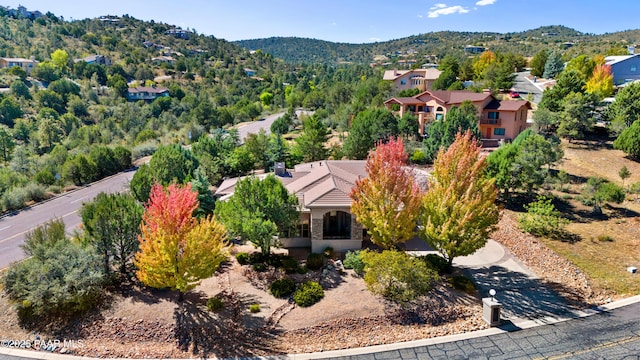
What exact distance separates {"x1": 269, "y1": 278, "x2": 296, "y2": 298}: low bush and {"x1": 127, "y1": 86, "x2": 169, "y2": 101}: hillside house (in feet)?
353

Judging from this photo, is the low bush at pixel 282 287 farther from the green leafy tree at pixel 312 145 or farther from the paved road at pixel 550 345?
the green leafy tree at pixel 312 145

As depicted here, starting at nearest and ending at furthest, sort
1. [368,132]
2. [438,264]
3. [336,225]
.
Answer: [438,264]
[336,225]
[368,132]

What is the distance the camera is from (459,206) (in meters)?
21.3

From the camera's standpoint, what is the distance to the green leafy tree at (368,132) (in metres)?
48.2

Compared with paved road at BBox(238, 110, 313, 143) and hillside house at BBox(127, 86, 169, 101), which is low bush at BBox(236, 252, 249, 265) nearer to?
paved road at BBox(238, 110, 313, 143)

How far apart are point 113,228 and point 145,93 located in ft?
341

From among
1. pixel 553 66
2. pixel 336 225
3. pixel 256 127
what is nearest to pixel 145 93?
pixel 256 127

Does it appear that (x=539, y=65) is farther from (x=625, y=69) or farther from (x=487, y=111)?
(x=487, y=111)

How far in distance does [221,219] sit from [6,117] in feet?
275

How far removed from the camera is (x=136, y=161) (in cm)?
5753

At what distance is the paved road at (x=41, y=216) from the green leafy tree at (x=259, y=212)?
15.7 metres

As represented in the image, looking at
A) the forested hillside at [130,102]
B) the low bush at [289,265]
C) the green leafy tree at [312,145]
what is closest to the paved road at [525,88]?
the forested hillside at [130,102]

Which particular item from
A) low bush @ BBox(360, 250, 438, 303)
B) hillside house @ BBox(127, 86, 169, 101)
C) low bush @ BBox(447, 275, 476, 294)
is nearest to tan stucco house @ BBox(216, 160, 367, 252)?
low bush @ BBox(360, 250, 438, 303)

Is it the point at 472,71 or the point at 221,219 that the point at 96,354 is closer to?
the point at 221,219
